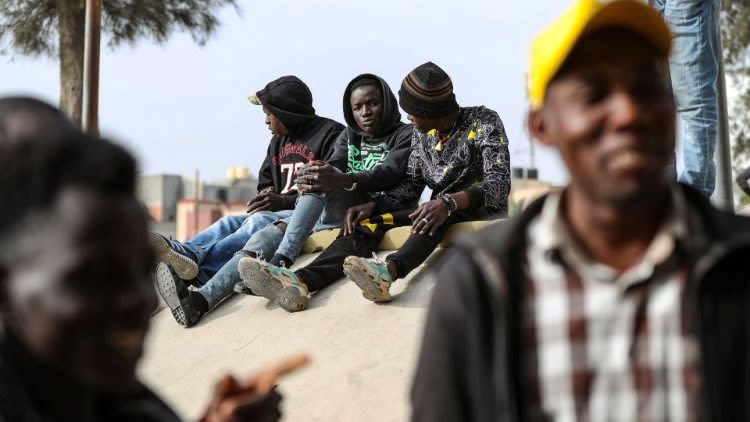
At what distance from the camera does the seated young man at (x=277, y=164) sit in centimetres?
743

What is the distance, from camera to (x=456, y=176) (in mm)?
6309

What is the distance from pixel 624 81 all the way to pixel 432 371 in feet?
2.19

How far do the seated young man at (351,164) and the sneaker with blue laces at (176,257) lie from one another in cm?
14

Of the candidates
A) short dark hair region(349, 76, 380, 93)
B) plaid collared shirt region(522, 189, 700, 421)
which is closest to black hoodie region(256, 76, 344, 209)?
short dark hair region(349, 76, 380, 93)

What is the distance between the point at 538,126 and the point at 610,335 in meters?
0.54

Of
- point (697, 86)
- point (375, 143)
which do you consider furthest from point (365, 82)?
point (697, 86)

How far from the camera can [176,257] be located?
6988 mm

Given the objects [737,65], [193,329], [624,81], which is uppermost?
[737,65]

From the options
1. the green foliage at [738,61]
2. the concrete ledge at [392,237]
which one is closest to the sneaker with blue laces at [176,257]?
the concrete ledge at [392,237]

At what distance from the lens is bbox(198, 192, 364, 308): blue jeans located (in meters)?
6.93

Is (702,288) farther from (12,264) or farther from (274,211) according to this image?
(274,211)

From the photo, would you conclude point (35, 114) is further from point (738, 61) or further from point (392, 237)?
point (738, 61)

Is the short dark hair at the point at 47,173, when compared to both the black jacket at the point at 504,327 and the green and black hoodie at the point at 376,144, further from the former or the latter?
the green and black hoodie at the point at 376,144

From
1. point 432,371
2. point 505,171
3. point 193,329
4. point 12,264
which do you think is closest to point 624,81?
point 432,371
